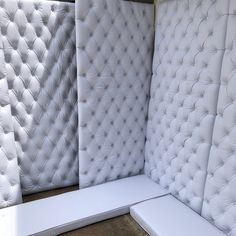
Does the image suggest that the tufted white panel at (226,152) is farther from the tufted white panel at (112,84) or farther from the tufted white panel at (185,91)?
the tufted white panel at (112,84)

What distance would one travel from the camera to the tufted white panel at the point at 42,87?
5.89ft

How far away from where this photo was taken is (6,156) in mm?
1807

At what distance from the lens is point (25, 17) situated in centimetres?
178

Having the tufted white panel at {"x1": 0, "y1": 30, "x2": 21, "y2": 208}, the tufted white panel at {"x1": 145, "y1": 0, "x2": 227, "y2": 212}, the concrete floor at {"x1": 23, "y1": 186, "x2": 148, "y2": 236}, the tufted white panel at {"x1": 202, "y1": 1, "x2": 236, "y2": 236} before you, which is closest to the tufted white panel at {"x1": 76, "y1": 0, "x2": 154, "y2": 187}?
the tufted white panel at {"x1": 145, "y1": 0, "x2": 227, "y2": 212}

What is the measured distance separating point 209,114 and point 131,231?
1028 millimetres

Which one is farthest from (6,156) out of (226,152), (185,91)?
(226,152)

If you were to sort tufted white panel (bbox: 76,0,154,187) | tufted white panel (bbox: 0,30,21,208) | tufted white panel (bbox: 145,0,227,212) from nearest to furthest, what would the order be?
tufted white panel (bbox: 145,0,227,212)
tufted white panel (bbox: 0,30,21,208)
tufted white panel (bbox: 76,0,154,187)

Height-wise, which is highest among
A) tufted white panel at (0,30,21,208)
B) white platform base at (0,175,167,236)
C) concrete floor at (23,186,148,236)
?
tufted white panel at (0,30,21,208)

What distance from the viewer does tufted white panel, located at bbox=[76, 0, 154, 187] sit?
1.88 metres

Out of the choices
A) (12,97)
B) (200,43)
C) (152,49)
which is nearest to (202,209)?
(200,43)

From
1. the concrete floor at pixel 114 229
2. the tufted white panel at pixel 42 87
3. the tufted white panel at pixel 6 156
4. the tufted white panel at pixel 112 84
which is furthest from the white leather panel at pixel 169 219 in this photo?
the tufted white panel at pixel 6 156

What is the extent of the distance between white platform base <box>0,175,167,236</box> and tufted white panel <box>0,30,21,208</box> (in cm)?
10

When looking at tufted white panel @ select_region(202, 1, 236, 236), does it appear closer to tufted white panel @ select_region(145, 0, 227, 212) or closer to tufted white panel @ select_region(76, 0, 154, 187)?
tufted white panel @ select_region(145, 0, 227, 212)

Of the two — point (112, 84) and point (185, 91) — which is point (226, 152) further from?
point (112, 84)
